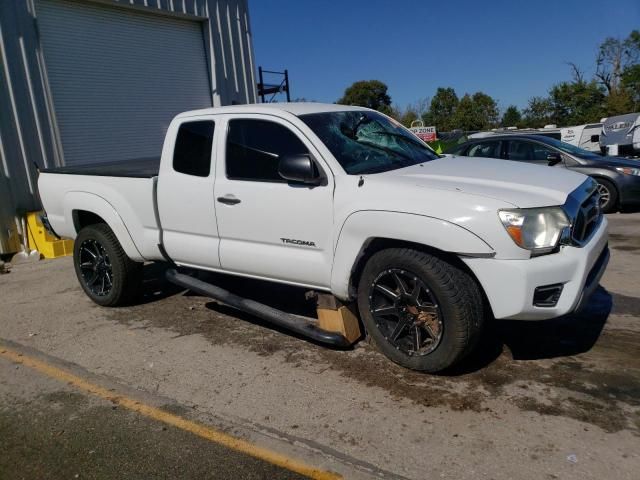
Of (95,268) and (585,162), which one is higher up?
(585,162)

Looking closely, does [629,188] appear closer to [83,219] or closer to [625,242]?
[625,242]

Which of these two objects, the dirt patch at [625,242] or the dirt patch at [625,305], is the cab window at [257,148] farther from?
the dirt patch at [625,242]

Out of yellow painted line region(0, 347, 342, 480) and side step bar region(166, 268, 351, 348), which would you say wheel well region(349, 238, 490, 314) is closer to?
side step bar region(166, 268, 351, 348)

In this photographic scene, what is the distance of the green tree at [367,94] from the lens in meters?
59.8

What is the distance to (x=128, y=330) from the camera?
5.27 metres

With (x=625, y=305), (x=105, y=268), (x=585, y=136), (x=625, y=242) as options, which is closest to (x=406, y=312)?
(x=625, y=305)

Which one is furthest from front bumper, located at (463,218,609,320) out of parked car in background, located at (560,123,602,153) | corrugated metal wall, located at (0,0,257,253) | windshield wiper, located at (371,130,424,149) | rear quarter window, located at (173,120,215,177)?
parked car in background, located at (560,123,602,153)

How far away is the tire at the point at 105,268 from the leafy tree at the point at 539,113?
53.6m

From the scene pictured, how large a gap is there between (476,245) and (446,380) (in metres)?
1.03

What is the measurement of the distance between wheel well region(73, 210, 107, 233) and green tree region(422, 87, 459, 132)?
50.3 m

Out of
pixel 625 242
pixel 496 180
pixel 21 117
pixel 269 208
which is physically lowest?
pixel 625 242

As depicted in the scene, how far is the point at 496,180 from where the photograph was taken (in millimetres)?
3719

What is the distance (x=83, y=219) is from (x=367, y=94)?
2232 inches

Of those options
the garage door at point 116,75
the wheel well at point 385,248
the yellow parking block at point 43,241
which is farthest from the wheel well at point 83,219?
the garage door at point 116,75
